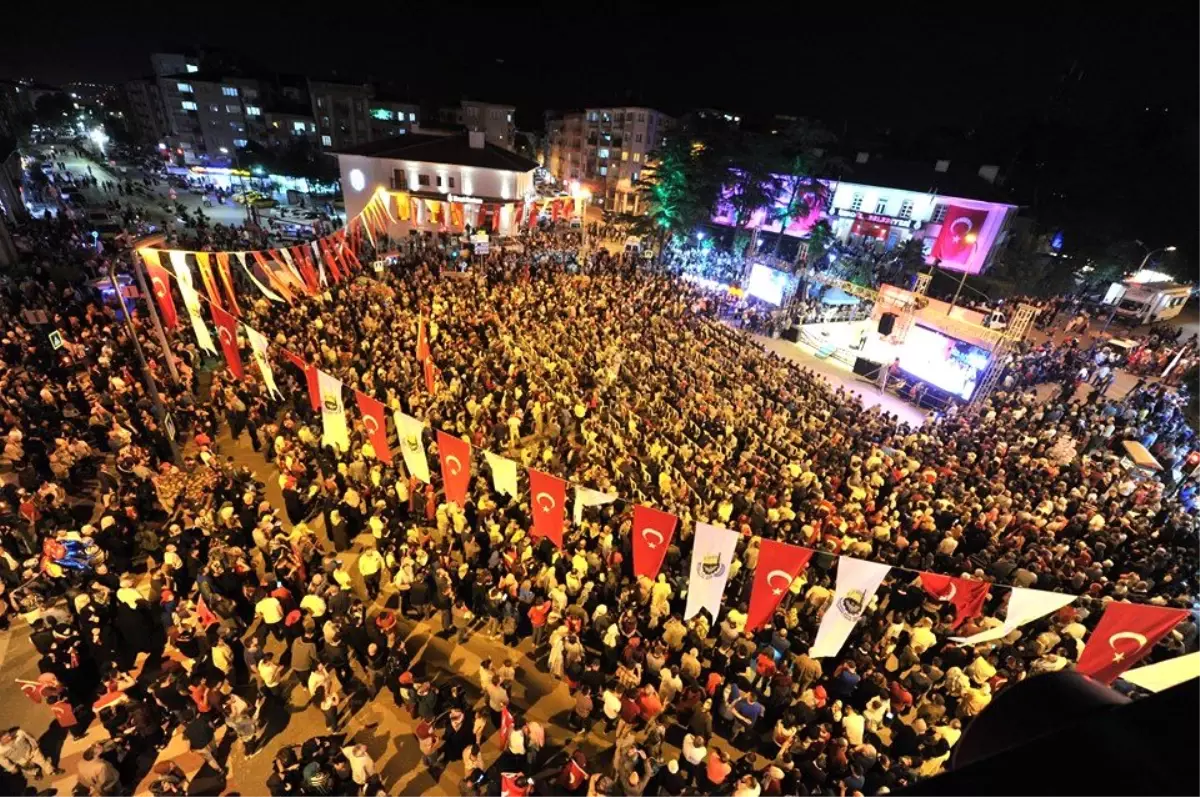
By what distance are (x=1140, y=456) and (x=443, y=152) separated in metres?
37.5

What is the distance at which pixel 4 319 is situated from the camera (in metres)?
15.2

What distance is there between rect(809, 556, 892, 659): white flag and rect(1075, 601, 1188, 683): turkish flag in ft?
8.60

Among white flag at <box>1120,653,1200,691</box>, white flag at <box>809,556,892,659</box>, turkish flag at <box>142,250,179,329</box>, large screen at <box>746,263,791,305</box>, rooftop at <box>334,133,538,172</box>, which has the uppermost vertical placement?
rooftop at <box>334,133,538,172</box>

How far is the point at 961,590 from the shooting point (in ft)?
26.5

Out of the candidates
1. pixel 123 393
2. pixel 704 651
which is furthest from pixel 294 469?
pixel 704 651

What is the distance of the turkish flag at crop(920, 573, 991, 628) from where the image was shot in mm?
7906

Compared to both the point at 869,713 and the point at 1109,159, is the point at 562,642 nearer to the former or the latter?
the point at 869,713

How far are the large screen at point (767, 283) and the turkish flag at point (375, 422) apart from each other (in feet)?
73.3

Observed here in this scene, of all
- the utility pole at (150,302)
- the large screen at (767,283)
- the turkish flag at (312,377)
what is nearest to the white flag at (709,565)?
the turkish flag at (312,377)

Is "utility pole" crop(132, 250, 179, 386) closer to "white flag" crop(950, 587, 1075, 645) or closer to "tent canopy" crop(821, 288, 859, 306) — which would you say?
"white flag" crop(950, 587, 1075, 645)

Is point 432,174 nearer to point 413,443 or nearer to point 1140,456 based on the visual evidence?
point 413,443

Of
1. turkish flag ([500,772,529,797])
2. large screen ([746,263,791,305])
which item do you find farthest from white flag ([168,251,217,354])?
large screen ([746,263,791,305])

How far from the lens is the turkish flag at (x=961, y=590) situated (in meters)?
7.91

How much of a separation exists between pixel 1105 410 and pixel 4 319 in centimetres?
3503
